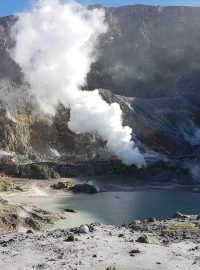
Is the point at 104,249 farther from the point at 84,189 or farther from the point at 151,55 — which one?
the point at 151,55

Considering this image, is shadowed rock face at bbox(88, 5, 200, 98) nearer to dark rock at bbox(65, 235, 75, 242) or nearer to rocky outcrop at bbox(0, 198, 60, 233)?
rocky outcrop at bbox(0, 198, 60, 233)

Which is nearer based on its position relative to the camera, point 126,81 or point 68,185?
point 68,185

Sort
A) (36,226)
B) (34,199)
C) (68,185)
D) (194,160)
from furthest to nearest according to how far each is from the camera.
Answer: (194,160), (68,185), (34,199), (36,226)

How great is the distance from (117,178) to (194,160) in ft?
56.7

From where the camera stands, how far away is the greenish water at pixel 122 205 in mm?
58125

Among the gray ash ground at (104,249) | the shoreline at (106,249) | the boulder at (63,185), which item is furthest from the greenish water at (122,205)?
the gray ash ground at (104,249)

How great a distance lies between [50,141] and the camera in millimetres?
109500

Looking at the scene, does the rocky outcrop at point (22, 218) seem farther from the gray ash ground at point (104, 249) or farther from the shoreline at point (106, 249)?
the shoreline at point (106, 249)

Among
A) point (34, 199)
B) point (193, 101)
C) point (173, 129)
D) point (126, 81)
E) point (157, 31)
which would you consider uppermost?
point (157, 31)

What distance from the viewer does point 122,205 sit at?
68.2 meters

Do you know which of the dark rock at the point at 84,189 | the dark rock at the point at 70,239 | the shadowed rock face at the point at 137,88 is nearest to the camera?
the dark rock at the point at 70,239

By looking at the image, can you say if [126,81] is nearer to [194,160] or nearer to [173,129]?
[173,129]

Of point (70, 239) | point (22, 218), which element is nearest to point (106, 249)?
point (70, 239)

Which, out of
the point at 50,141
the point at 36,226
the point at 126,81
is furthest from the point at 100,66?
the point at 36,226
